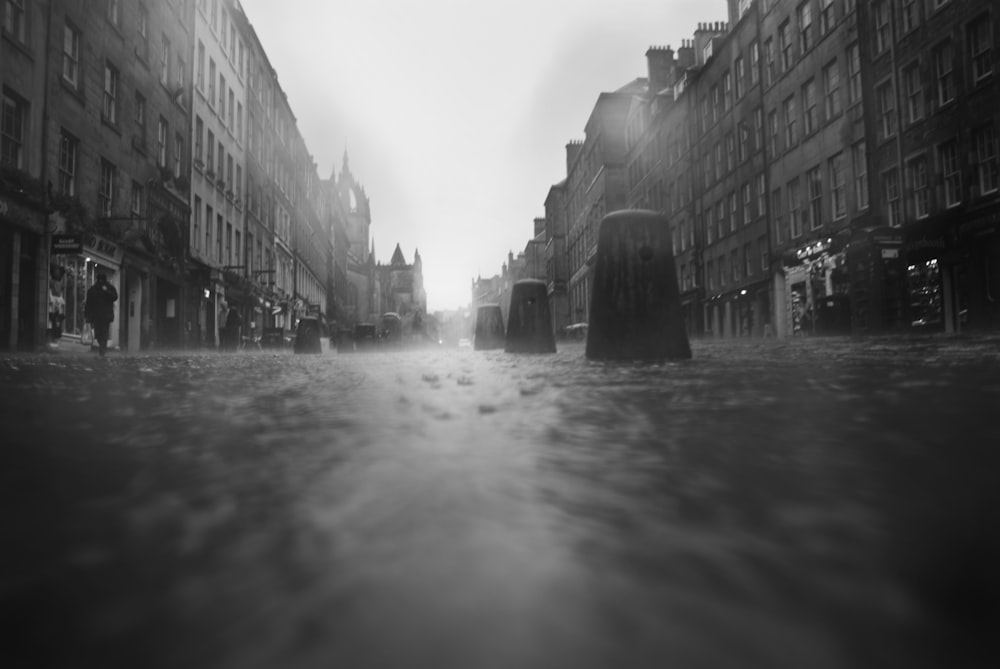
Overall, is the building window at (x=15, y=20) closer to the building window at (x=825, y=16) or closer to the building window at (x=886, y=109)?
the building window at (x=886, y=109)

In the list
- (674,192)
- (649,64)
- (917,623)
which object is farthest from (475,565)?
(649,64)

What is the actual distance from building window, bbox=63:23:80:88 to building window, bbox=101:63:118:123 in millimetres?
1548

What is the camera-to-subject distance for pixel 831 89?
26344 millimetres

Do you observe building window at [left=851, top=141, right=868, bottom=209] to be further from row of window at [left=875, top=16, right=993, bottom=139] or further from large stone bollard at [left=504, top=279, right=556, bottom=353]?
large stone bollard at [left=504, top=279, right=556, bottom=353]

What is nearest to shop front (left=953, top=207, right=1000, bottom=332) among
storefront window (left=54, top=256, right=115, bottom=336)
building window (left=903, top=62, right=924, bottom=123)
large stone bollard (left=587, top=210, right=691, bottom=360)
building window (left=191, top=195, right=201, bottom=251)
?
building window (left=903, top=62, right=924, bottom=123)

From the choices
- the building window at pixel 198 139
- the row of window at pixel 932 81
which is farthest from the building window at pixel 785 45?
the building window at pixel 198 139

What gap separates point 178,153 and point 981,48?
25257 millimetres

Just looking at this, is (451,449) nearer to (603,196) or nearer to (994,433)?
(994,433)

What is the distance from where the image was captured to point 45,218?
16984 millimetres

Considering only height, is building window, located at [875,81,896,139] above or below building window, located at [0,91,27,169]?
above

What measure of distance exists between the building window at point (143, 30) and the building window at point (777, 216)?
23426 mm

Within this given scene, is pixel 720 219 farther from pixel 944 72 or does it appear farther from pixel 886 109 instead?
pixel 944 72

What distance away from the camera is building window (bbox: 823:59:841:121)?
25.9 m

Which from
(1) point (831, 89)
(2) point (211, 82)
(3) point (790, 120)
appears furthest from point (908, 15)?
(2) point (211, 82)
